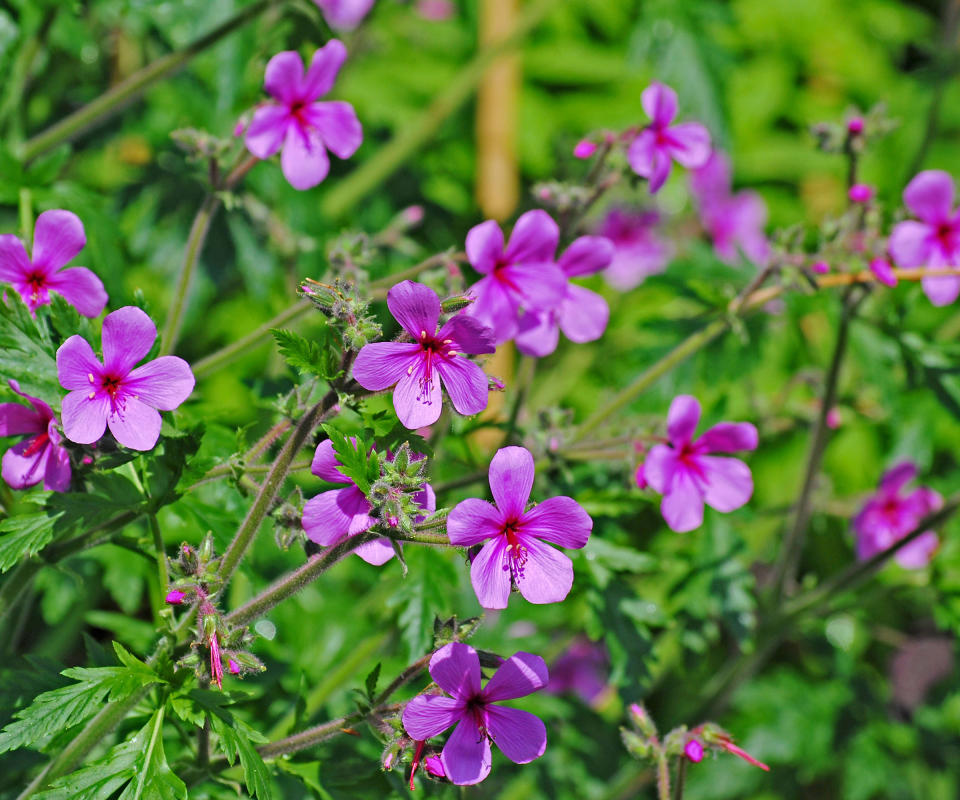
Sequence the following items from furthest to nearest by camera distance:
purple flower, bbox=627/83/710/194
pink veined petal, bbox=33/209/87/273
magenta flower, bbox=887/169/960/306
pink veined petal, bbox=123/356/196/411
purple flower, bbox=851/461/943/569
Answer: purple flower, bbox=851/461/943/569
magenta flower, bbox=887/169/960/306
purple flower, bbox=627/83/710/194
pink veined petal, bbox=33/209/87/273
pink veined petal, bbox=123/356/196/411

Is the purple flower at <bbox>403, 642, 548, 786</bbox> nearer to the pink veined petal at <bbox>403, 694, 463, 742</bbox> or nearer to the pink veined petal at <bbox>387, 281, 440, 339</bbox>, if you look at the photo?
the pink veined petal at <bbox>403, 694, 463, 742</bbox>

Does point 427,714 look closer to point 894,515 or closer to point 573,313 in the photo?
point 573,313

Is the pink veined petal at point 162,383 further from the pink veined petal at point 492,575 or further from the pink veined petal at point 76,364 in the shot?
the pink veined petal at point 492,575

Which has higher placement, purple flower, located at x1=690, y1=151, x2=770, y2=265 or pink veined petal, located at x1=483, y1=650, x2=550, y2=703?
pink veined petal, located at x1=483, y1=650, x2=550, y2=703

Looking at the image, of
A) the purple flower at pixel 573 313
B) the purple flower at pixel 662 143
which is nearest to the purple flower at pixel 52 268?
the purple flower at pixel 573 313

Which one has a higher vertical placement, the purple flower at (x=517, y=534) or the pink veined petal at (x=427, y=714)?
the purple flower at (x=517, y=534)

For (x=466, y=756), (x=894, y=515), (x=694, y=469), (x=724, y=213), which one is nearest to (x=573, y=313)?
(x=694, y=469)

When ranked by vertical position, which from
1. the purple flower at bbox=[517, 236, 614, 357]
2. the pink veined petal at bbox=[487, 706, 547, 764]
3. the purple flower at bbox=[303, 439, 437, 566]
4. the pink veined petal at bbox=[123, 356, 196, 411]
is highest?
the pink veined petal at bbox=[123, 356, 196, 411]

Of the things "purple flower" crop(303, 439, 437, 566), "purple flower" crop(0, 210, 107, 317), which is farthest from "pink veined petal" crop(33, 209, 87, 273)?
"purple flower" crop(303, 439, 437, 566)
